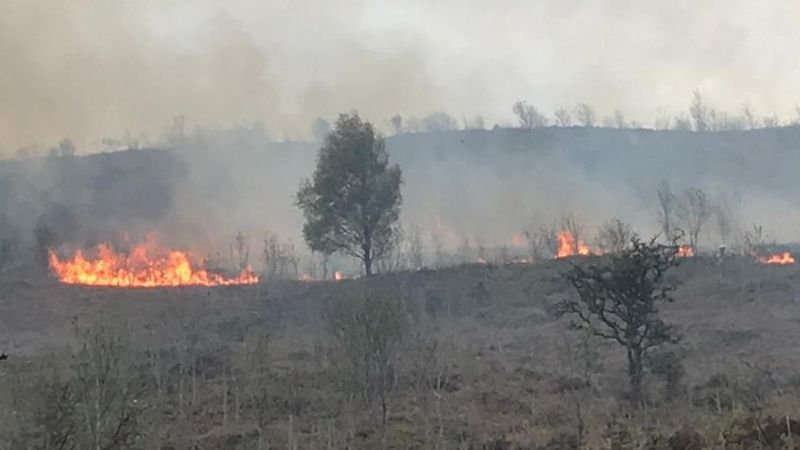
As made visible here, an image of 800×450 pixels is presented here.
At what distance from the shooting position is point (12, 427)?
18641mm

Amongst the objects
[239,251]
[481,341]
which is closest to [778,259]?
[481,341]

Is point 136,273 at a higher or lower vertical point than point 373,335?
higher

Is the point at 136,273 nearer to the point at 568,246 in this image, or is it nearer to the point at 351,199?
the point at 351,199

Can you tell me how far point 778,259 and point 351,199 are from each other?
31722mm

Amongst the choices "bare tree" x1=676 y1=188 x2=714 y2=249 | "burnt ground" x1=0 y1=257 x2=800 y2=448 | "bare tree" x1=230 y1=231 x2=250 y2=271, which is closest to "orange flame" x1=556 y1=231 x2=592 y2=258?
"bare tree" x1=676 y1=188 x2=714 y2=249

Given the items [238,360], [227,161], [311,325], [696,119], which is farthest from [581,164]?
[238,360]

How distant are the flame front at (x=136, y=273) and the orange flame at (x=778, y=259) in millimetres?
37333

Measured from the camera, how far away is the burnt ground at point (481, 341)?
25.3m

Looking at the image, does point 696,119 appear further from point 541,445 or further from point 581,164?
point 541,445

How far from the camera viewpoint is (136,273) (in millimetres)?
63562

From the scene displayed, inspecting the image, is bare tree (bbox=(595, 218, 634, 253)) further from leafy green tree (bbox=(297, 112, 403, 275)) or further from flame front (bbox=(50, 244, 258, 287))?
flame front (bbox=(50, 244, 258, 287))

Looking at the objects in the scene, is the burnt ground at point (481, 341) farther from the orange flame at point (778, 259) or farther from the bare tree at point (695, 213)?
the bare tree at point (695, 213)

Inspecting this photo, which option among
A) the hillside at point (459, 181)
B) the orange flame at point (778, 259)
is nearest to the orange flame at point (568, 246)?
the orange flame at point (778, 259)

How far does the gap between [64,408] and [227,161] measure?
4449 inches
